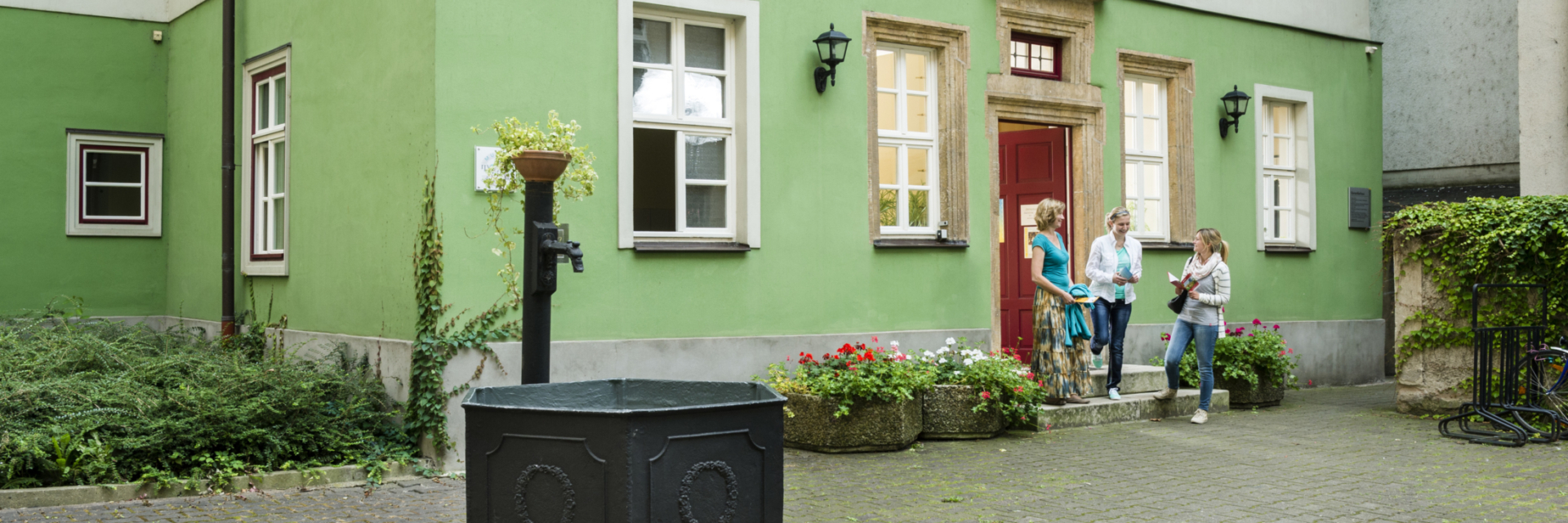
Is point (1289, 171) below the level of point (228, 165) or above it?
above

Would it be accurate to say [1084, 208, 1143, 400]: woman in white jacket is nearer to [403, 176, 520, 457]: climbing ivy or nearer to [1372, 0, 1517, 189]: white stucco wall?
[403, 176, 520, 457]: climbing ivy

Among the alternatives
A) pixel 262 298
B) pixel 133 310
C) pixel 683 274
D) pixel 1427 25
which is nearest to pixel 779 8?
pixel 683 274

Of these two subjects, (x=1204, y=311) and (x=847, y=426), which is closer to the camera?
(x=847, y=426)

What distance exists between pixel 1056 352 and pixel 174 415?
6.07 m

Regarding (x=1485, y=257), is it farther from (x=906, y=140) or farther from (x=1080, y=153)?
(x=906, y=140)

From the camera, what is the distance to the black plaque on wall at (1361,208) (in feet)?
43.5

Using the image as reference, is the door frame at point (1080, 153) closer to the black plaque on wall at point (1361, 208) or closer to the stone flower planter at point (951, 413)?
the stone flower planter at point (951, 413)

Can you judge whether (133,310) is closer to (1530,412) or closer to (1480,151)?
(1530,412)

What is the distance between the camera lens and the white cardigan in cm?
957

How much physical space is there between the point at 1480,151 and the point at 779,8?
31.0 ft

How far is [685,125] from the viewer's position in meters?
8.83

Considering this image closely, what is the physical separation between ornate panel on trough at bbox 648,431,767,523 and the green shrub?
467 centimetres

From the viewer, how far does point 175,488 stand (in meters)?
6.79

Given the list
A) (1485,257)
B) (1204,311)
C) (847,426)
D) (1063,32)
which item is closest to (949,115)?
(1063,32)
